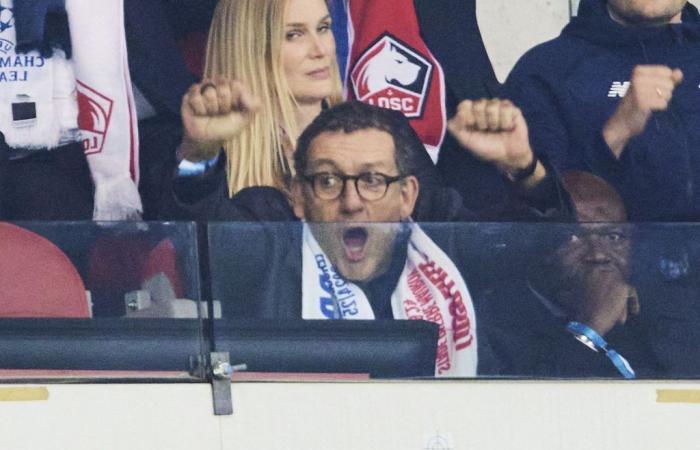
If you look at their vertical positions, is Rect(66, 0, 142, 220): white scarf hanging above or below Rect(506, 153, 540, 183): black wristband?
above

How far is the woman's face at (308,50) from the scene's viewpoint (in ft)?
15.1

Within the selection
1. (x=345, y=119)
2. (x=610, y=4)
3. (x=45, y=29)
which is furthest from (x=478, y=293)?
(x=45, y=29)

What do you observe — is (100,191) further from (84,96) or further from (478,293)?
(478,293)

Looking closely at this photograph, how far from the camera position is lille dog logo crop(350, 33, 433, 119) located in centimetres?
462

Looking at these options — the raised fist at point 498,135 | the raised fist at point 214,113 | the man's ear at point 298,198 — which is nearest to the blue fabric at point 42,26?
the raised fist at point 214,113

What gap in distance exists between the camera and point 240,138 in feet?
14.9

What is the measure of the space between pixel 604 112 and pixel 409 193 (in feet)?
2.00

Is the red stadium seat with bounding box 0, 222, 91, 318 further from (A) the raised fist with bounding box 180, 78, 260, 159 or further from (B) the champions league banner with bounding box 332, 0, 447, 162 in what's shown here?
(B) the champions league banner with bounding box 332, 0, 447, 162

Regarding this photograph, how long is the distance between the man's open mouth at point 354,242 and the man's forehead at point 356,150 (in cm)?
59

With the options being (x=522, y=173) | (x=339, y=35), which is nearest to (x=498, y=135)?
(x=522, y=173)

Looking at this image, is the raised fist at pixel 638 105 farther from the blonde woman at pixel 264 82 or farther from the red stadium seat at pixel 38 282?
the red stadium seat at pixel 38 282

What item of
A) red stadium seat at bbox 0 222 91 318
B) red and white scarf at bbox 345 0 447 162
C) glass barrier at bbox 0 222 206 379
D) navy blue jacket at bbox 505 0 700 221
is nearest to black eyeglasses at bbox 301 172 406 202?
red and white scarf at bbox 345 0 447 162
